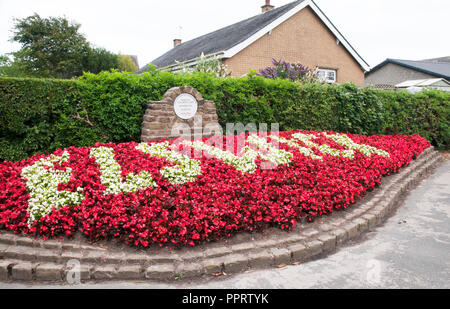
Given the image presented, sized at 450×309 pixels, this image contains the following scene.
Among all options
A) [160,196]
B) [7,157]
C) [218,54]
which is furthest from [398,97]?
[7,157]

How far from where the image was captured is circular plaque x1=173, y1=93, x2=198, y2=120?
21.3 ft

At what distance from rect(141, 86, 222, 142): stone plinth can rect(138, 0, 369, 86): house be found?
755 centimetres

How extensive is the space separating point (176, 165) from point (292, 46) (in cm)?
1421

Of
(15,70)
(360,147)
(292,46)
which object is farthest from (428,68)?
(15,70)

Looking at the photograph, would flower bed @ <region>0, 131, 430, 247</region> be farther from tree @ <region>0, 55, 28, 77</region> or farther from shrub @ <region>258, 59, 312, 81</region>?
tree @ <region>0, 55, 28, 77</region>

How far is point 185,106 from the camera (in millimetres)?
6594

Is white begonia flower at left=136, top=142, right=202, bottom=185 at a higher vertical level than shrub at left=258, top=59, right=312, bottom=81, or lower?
lower

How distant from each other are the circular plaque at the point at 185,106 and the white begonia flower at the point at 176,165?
44.9 inches

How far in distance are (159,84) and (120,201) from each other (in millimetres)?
3575

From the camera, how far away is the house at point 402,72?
25.2m

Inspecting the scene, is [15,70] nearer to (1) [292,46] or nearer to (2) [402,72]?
(1) [292,46]

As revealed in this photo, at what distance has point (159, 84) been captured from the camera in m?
6.62

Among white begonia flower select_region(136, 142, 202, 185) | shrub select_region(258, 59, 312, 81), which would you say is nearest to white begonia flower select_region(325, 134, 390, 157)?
white begonia flower select_region(136, 142, 202, 185)
